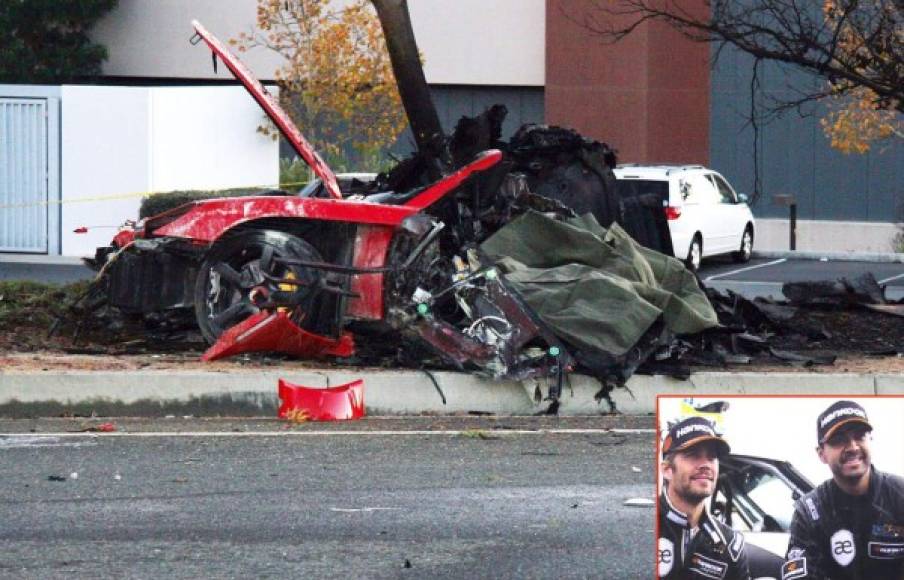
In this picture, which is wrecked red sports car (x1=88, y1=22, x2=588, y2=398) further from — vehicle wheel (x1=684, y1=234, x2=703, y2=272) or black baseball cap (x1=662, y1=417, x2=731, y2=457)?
vehicle wheel (x1=684, y1=234, x2=703, y2=272)

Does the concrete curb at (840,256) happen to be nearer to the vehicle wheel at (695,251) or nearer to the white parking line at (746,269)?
the white parking line at (746,269)

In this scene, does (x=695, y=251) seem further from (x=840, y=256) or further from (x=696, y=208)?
(x=840, y=256)

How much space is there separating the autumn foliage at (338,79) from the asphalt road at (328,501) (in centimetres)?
2013

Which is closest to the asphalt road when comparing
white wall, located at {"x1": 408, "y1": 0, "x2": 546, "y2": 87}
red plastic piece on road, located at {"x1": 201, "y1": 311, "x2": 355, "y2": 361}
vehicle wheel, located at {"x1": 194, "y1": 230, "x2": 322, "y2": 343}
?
red plastic piece on road, located at {"x1": 201, "y1": 311, "x2": 355, "y2": 361}

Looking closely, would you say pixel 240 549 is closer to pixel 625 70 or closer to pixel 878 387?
pixel 878 387

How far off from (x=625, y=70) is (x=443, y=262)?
75.2ft

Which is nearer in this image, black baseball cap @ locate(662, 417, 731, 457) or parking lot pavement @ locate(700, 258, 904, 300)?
black baseball cap @ locate(662, 417, 731, 457)

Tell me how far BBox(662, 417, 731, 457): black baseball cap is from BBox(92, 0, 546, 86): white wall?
29.4 m

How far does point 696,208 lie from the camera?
2384 cm

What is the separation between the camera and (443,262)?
407 inches

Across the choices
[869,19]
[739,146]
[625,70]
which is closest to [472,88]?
[625,70]

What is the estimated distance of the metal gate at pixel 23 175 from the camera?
23828 millimetres

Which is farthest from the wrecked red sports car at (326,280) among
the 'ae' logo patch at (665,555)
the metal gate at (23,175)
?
the metal gate at (23,175)

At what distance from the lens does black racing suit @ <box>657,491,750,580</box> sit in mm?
4758
